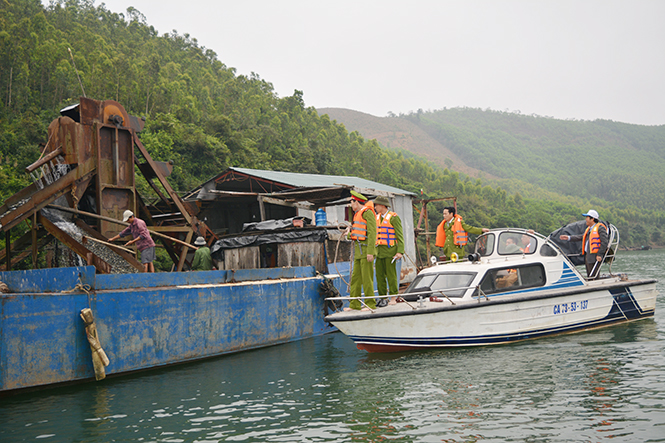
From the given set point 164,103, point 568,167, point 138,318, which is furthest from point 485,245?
point 568,167

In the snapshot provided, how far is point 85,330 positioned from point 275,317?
421 centimetres

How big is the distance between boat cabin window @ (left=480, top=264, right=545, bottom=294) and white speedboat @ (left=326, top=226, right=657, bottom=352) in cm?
2

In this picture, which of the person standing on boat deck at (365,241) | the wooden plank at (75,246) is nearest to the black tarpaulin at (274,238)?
the person standing on boat deck at (365,241)

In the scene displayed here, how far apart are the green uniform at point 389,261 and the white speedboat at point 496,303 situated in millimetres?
395

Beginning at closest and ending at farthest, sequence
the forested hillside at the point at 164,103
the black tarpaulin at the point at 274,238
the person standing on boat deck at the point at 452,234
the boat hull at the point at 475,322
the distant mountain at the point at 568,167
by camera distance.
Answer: the boat hull at the point at 475,322 → the person standing on boat deck at the point at 452,234 → the black tarpaulin at the point at 274,238 → the forested hillside at the point at 164,103 → the distant mountain at the point at 568,167

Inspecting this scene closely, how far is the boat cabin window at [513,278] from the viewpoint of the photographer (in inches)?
389

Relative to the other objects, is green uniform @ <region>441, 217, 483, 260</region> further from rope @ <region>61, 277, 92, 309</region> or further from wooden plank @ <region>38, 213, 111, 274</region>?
rope @ <region>61, 277, 92, 309</region>

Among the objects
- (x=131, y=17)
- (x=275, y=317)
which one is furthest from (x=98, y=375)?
(x=131, y=17)

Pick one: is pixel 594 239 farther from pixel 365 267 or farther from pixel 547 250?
pixel 365 267

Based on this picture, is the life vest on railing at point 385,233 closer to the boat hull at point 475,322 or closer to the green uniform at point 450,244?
the boat hull at point 475,322

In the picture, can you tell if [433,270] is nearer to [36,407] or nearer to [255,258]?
[255,258]

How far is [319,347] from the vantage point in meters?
10.9

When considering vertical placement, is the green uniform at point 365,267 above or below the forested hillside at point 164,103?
below

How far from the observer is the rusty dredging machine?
24.3 ft
